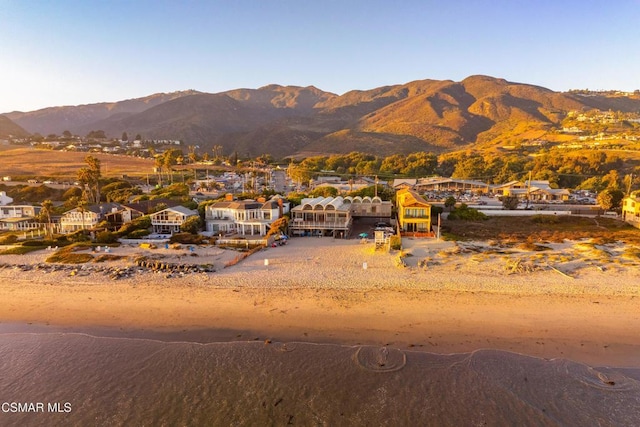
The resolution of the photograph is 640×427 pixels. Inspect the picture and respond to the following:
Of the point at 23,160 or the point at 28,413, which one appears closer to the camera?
the point at 28,413

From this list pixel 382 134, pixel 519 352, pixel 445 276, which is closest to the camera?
pixel 519 352

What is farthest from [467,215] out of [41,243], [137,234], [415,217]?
[41,243]

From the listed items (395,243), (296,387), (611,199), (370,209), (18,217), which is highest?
(18,217)

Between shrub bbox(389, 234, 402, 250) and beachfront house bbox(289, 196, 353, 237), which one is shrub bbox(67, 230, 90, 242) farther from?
shrub bbox(389, 234, 402, 250)

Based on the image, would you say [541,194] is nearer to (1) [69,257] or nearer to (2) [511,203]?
(2) [511,203]

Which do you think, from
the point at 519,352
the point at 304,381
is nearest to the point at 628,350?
the point at 519,352

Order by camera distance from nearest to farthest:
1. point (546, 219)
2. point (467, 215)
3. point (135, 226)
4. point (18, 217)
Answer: point (135, 226) → point (546, 219) → point (467, 215) → point (18, 217)

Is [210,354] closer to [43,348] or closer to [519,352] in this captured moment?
[43,348]
